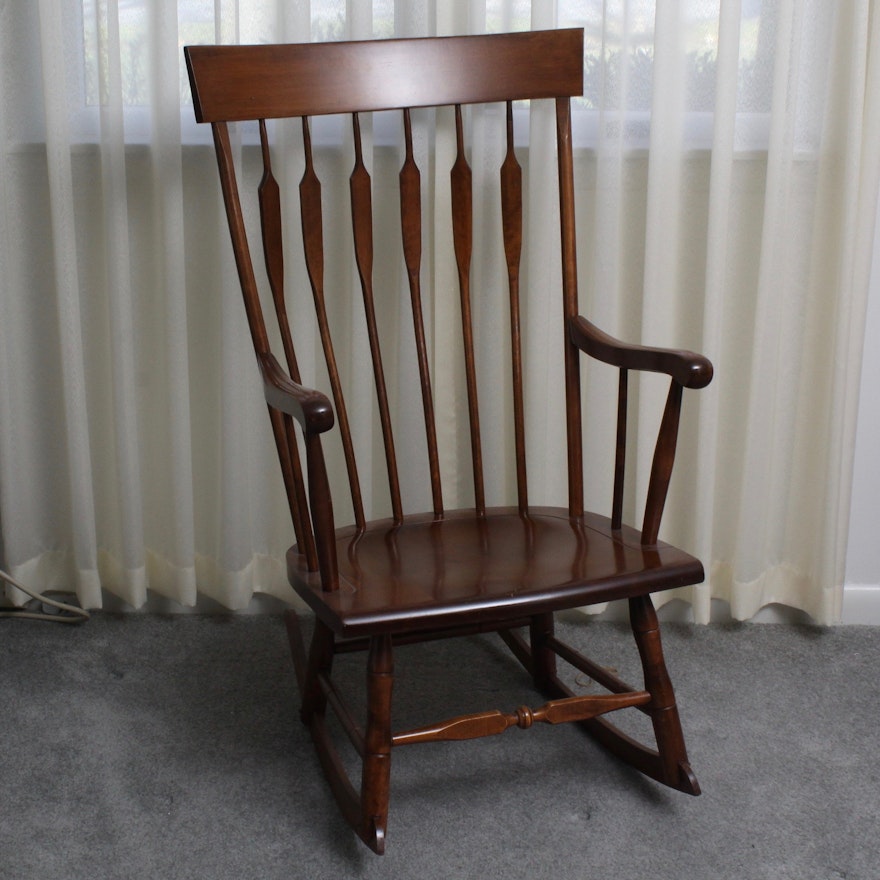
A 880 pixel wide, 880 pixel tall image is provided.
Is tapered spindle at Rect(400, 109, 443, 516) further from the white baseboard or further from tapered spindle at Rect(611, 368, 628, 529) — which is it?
the white baseboard

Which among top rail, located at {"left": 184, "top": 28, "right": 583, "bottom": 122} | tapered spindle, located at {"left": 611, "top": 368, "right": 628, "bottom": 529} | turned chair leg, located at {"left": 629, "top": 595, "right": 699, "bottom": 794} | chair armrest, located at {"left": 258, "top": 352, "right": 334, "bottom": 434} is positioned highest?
top rail, located at {"left": 184, "top": 28, "right": 583, "bottom": 122}

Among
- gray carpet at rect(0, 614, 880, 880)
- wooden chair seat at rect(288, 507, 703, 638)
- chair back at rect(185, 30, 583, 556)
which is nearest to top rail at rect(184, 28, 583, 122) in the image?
chair back at rect(185, 30, 583, 556)

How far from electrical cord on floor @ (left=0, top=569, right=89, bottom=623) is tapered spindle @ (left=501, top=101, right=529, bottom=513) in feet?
2.94

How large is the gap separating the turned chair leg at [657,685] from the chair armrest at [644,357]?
0.30 m

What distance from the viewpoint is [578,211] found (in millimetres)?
1710

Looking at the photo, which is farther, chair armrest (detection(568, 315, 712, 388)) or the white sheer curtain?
the white sheer curtain

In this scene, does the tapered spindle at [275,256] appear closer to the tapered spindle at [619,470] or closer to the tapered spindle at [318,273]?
the tapered spindle at [318,273]

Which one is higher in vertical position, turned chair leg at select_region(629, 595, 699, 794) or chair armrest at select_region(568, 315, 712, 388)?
chair armrest at select_region(568, 315, 712, 388)

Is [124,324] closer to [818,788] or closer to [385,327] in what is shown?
[385,327]

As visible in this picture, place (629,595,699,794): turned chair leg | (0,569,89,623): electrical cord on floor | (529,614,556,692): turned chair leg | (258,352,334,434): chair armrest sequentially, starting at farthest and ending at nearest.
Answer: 1. (0,569,89,623): electrical cord on floor
2. (529,614,556,692): turned chair leg
3. (629,595,699,794): turned chair leg
4. (258,352,334,434): chair armrest

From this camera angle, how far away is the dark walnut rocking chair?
1.15 meters

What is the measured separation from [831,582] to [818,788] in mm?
502

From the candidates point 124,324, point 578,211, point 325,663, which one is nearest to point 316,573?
point 325,663

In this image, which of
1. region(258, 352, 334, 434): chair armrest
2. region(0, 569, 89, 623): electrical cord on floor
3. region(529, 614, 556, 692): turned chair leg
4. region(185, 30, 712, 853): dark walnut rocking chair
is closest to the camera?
region(258, 352, 334, 434): chair armrest
